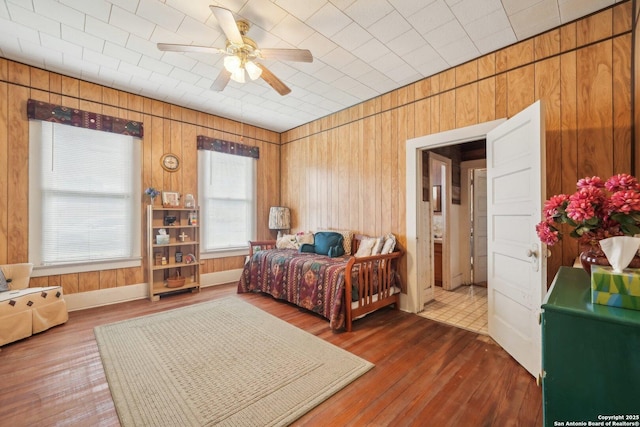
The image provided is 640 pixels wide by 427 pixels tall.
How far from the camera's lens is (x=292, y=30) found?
7.47 feet

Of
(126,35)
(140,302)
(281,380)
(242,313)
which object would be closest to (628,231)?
(281,380)

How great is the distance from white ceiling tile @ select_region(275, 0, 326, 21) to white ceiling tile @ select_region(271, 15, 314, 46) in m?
0.06

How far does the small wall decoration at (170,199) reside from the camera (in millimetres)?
3813

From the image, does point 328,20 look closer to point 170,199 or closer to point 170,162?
point 170,162

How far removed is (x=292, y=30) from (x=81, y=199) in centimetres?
321

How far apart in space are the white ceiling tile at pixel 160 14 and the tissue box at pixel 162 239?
2.58 meters

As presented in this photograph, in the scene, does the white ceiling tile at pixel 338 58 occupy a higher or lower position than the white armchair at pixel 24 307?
higher

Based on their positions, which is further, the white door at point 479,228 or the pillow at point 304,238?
the white door at point 479,228

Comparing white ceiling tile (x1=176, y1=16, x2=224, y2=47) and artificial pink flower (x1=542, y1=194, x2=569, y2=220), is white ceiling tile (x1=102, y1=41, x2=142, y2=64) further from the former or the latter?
artificial pink flower (x1=542, y1=194, x2=569, y2=220)

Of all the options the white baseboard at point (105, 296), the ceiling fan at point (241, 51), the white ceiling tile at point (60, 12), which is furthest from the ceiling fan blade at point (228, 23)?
the white baseboard at point (105, 296)

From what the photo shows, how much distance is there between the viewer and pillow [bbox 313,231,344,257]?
3.66m

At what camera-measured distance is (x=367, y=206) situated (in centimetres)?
373

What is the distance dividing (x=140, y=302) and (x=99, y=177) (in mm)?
1716

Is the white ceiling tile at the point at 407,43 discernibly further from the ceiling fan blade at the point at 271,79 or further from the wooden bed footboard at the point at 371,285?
the wooden bed footboard at the point at 371,285
